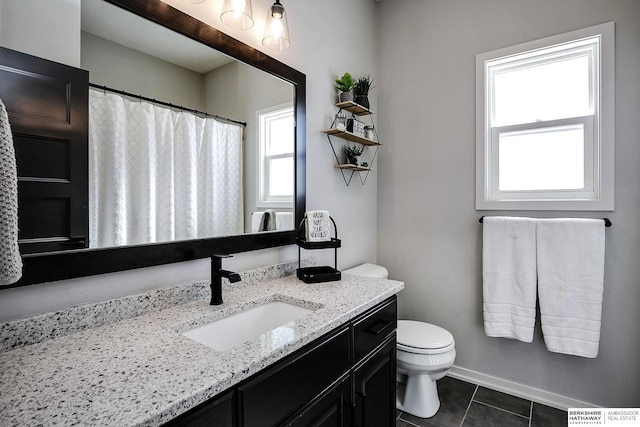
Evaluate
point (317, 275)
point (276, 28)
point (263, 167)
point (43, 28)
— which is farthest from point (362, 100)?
point (43, 28)

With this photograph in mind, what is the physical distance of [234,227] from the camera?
1.42m

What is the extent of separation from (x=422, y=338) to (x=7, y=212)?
1.89 metres

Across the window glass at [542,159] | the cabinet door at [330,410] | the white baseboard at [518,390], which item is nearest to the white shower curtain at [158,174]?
the cabinet door at [330,410]

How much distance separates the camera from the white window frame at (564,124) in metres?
1.73

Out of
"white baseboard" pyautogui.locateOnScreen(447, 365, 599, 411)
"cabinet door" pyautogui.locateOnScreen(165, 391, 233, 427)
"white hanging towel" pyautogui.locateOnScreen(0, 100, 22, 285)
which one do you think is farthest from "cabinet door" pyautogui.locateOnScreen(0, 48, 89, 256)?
"white baseboard" pyautogui.locateOnScreen(447, 365, 599, 411)

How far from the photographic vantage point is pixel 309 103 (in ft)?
6.15

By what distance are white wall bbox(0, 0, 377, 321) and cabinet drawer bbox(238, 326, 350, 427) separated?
1.95ft

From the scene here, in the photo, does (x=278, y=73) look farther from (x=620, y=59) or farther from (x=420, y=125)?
(x=620, y=59)

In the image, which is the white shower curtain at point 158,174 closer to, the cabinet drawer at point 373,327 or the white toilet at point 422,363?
the cabinet drawer at point 373,327

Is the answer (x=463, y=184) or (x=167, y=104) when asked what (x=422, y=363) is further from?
(x=167, y=104)

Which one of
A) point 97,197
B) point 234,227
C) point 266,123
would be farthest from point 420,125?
point 97,197

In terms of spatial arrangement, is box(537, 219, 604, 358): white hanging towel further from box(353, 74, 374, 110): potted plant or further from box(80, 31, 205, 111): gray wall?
box(80, 31, 205, 111): gray wall

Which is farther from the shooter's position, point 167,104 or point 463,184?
point 463,184

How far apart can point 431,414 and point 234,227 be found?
5.20 ft
